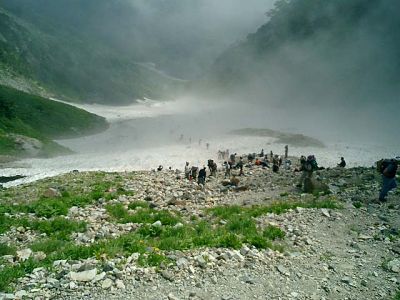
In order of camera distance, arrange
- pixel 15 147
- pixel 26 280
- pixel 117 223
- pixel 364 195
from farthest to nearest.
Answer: pixel 15 147, pixel 364 195, pixel 117 223, pixel 26 280

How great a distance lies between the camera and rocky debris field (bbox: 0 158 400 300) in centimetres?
924

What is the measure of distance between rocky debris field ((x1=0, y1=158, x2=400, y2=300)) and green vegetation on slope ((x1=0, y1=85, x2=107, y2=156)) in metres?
60.1

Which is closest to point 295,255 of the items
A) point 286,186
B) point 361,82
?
point 286,186

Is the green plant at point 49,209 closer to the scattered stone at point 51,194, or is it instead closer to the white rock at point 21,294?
the scattered stone at point 51,194

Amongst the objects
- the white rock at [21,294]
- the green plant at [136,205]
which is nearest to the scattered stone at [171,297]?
the white rock at [21,294]

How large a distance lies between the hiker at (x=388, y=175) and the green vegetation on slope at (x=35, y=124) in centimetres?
6656

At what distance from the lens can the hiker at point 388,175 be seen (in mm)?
17828

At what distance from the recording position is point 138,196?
23656mm

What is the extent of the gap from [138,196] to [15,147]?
188ft

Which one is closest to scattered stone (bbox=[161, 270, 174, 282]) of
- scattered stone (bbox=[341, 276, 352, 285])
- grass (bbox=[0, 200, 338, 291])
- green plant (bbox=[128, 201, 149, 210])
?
grass (bbox=[0, 200, 338, 291])

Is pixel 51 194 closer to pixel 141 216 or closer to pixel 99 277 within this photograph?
pixel 141 216

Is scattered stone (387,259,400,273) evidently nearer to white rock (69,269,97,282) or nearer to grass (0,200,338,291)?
grass (0,200,338,291)

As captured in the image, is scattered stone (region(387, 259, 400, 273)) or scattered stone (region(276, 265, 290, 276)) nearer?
scattered stone (region(276, 265, 290, 276))

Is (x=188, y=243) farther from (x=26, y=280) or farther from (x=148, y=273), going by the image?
(x=26, y=280)
